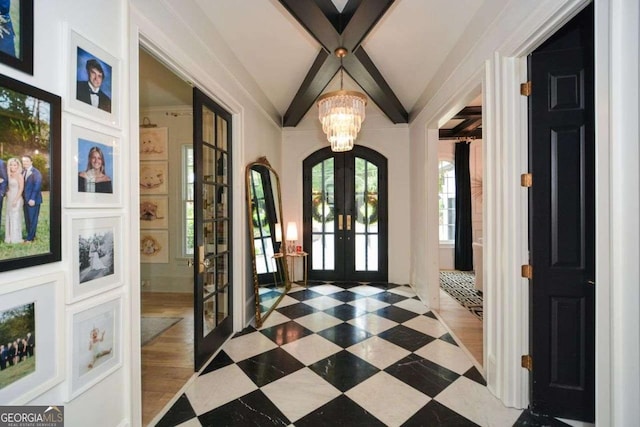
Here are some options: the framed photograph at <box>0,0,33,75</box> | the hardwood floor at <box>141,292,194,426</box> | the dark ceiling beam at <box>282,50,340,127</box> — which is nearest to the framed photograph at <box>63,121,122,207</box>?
the framed photograph at <box>0,0,33,75</box>

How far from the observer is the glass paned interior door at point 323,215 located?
511cm

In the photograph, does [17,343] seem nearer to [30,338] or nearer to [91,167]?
[30,338]

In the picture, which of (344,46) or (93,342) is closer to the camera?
(93,342)

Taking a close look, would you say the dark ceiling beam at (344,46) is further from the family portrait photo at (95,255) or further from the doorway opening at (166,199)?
the family portrait photo at (95,255)

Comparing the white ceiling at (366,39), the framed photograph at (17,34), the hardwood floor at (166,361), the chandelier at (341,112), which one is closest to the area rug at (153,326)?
the hardwood floor at (166,361)

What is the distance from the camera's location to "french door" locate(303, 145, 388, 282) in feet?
16.4

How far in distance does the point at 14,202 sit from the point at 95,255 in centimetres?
41

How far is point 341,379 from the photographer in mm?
2240

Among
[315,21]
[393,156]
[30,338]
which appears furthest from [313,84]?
[30,338]

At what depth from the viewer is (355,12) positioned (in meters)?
2.38

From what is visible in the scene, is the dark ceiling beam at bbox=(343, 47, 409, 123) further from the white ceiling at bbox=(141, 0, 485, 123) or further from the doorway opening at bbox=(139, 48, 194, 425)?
the doorway opening at bbox=(139, 48, 194, 425)

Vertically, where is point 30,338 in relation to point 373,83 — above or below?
below

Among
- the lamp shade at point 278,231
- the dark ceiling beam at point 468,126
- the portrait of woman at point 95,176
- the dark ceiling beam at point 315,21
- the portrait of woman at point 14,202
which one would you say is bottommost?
the lamp shade at point 278,231

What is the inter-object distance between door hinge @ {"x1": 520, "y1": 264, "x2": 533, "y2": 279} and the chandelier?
6.20 feet
